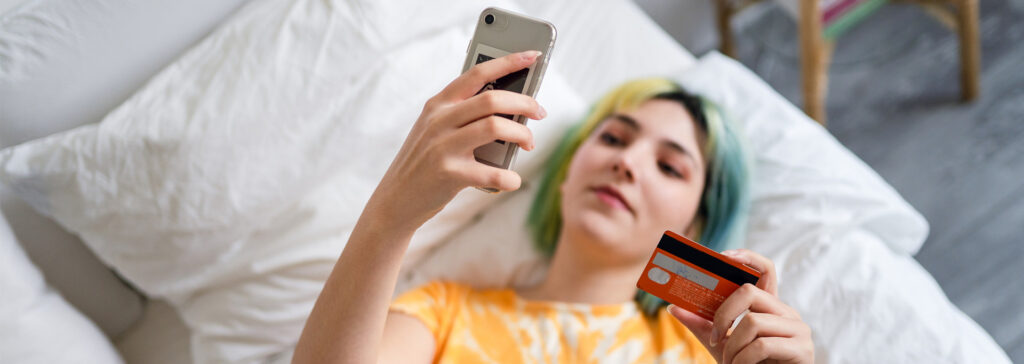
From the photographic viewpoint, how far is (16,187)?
3.05ft

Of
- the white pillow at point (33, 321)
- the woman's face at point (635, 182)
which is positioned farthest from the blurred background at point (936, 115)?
the white pillow at point (33, 321)

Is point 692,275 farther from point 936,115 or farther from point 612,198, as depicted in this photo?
point 936,115

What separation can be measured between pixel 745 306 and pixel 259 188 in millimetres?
704

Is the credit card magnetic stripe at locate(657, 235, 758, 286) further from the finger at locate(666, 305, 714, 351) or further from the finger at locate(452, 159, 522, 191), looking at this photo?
the finger at locate(452, 159, 522, 191)

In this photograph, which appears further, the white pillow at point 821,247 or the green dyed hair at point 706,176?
the green dyed hair at point 706,176

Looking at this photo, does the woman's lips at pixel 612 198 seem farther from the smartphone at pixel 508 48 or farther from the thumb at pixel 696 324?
the smartphone at pixel 508 48

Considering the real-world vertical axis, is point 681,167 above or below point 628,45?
below

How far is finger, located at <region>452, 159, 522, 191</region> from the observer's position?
0.57 meters

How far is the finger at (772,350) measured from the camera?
0.67 metres

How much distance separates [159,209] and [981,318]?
5.26 feet

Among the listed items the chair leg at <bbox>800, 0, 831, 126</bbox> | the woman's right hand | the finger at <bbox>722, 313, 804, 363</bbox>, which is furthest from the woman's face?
the chair leg at <bbox>800, 0, 831, 126</bbox>

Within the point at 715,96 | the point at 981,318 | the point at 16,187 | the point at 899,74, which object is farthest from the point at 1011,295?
the point at 16,187

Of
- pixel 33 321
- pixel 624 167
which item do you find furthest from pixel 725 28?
pixel 33 321

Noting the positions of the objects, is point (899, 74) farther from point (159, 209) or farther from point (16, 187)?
point (16, 187)
